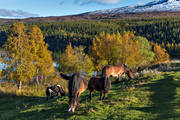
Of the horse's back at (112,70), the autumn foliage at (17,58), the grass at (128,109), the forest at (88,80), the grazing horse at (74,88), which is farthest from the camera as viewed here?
the autumn foliage at (17,58)

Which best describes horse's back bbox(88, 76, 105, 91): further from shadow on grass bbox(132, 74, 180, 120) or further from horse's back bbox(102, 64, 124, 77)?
horse's back bbox(102, 64, 124, 77)

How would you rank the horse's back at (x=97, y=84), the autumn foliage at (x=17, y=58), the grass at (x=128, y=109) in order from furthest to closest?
1. the autumn foliage at (x=17, y=58)
2. the horse's back at (x=97, y=84)
3. the grass at (x=128, y=109)

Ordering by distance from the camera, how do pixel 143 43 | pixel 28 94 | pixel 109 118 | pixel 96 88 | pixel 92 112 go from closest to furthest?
pixel 109 118, pixel 92 112, pixel 96 88, pixel 28 94, pixel 143 43

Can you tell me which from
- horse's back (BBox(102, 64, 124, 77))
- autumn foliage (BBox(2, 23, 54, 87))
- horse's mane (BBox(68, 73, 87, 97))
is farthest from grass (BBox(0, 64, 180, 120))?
autumn foliage (BBox(2, 23, 54, 87))

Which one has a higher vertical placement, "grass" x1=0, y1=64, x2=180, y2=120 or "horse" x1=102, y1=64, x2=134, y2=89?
"horse" x1=102, y1=64, x2=134, y2=89

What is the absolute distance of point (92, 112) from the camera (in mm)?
8391

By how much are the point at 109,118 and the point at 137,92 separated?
508cm

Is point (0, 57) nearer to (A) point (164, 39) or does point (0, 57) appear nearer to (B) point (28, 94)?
(B) point (28, 94)

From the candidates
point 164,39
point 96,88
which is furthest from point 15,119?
point 164,39

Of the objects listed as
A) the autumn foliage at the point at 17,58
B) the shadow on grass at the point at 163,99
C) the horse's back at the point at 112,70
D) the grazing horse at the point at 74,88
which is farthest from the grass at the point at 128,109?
the autumn foliage at the point at 17,58

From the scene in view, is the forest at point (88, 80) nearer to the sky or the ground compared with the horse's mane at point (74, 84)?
nearer to the ground

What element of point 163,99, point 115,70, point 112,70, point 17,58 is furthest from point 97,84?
point 17,58

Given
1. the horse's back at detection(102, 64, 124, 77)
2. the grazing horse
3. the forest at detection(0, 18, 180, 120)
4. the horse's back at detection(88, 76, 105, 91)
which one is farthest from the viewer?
the horse's back at detection(102, 64, 124, 77)

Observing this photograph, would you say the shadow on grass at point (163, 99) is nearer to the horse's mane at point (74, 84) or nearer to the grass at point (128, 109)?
the grass at point (128, 109)
